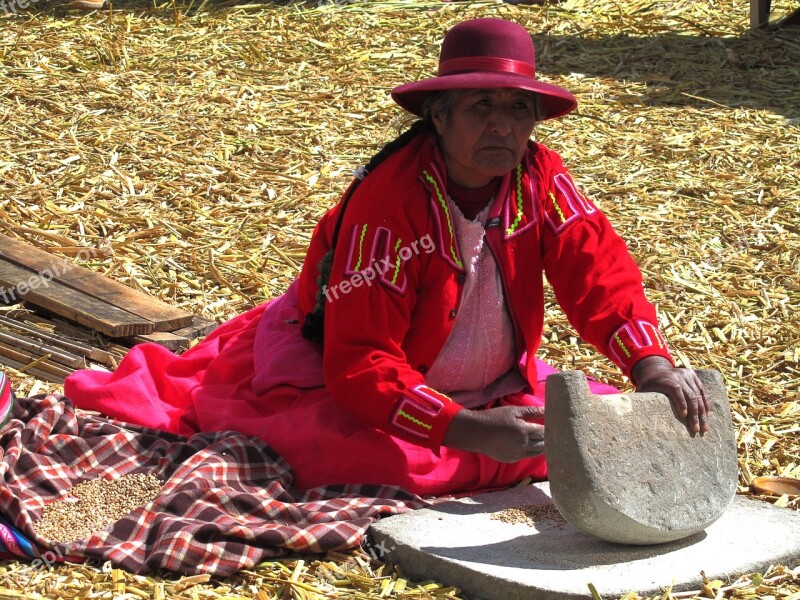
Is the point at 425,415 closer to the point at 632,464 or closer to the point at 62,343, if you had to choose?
the point at 632,464

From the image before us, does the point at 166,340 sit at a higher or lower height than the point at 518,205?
lower

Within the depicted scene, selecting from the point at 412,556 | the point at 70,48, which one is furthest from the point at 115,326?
the point at 70,48

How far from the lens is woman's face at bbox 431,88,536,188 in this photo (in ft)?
12.1

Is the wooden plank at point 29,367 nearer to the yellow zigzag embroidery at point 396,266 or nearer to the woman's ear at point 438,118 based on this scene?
the yellow zigzag embroidery at point 396,266

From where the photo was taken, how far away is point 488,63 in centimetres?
369

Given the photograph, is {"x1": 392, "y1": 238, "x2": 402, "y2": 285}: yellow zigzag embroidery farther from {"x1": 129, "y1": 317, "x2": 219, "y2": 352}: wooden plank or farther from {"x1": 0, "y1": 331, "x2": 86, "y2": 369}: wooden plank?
{"x1": 0, "y1": 331, "x2": 86, "y2": 369}: wooden plank

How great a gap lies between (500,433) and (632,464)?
390 mm

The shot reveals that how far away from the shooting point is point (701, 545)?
352 cm

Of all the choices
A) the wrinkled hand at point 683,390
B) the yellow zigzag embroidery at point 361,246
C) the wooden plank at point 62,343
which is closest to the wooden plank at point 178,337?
the wooden plank at point 62,343

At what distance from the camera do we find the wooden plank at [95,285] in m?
5.21

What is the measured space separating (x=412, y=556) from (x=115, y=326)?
6.69ft

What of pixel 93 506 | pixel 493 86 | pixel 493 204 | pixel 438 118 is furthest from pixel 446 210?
pixel 93 506

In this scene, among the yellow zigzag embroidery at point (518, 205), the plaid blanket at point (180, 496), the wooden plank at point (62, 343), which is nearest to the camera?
the plaid blanket at point (180, 496)

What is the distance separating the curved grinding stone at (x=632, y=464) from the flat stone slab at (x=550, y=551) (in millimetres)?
82
